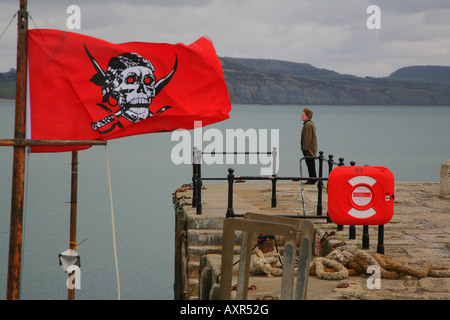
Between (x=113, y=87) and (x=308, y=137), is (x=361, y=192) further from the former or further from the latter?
(x=308, y=137)

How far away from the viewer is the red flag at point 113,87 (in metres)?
8.68

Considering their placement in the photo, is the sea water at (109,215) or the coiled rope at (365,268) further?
the sea water at (109,215)

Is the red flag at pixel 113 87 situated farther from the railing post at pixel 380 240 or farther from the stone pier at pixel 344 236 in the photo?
the railing post at pixel 380 240

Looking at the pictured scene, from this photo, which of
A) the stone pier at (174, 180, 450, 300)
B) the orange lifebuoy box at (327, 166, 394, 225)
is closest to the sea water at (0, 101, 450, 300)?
the stone pier at (174, 180, 450, 300)

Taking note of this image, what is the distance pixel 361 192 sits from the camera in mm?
8719

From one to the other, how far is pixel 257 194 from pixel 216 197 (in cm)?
148

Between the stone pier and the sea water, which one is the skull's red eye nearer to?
the stone pier

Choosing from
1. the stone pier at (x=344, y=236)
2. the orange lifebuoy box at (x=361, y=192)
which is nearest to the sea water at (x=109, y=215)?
the stone pier at (x=344, y=236)

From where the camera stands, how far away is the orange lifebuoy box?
871cm

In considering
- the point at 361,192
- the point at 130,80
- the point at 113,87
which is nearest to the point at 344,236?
the point at 361,192

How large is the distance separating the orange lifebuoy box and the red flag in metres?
2.01

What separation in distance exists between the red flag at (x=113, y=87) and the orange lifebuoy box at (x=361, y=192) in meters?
2.01

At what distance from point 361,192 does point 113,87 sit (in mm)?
3642

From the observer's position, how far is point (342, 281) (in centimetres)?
816
